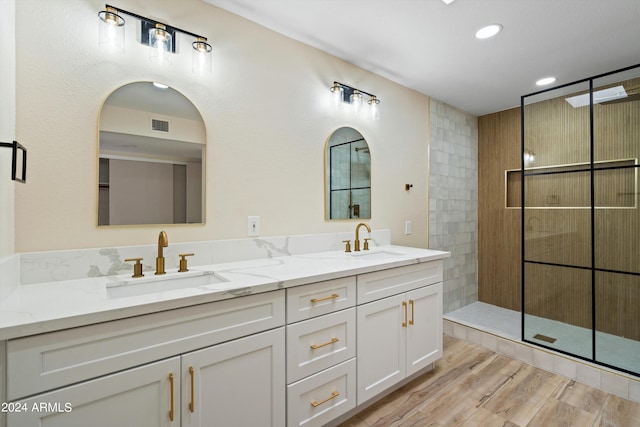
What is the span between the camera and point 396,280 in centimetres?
181

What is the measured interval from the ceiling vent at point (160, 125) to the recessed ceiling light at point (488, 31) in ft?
6.75

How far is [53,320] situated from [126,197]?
0.76 m

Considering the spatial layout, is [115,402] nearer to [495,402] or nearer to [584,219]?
[495,402]

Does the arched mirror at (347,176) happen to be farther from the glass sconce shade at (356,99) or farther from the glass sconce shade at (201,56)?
the glass sconce shade at (201,56)

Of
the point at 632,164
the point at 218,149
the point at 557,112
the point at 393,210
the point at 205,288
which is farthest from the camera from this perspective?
the point at 393,210

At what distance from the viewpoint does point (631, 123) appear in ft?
6.53

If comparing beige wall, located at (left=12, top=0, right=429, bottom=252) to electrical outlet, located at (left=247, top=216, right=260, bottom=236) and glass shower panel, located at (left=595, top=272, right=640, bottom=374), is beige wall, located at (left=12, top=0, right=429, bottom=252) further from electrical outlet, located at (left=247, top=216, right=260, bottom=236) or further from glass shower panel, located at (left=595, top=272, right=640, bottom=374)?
glass shower panel, located at (left=595, top=272, right=640, bottom=374)

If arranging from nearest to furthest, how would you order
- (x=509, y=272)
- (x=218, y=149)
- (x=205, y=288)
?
(x=205, y=288), (x=218, y=149), (x=509, y=272)

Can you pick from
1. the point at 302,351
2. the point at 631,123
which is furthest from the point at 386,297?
the point at 631,123

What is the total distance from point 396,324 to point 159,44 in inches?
80.9

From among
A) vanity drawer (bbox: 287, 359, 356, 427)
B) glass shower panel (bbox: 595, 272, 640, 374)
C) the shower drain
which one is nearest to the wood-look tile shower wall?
glass shower panel (bbox: 595, 272, 640, 374)

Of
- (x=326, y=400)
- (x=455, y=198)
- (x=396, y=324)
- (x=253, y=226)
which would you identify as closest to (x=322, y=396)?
(x=326, y=400)

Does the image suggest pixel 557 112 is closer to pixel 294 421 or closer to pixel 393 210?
pixel 393 210

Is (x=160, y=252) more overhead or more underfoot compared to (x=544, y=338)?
more overhead
